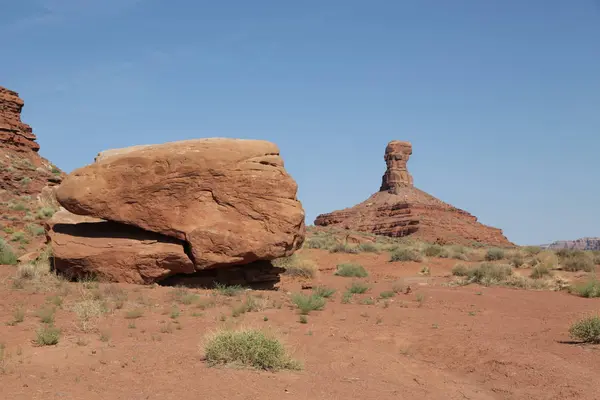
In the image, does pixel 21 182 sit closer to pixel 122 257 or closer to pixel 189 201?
pixel 122 257

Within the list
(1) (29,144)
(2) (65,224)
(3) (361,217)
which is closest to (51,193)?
(1) (29,144)

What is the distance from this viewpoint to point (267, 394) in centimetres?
641

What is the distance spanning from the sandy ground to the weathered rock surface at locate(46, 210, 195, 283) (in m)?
0.63

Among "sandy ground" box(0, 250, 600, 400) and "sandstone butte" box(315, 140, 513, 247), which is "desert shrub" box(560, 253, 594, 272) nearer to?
"sandy ground" box(0, 250, 600, 400)

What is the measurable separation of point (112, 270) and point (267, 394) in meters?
8.12

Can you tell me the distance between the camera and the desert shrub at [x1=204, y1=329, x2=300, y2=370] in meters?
7.46

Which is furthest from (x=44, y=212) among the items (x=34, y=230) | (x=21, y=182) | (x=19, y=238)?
(x=19, y=238)

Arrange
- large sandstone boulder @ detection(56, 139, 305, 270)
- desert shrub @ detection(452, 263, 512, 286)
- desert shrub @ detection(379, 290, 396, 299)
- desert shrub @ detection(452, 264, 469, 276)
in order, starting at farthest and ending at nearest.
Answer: desert shrub @ detection(452, 264, 469, 276), desert shrub @ detection(452, 263, 512, 286), desert shrub @ detection(379, 290, 396, 299), large sandstone boulder @ detection(56, 139, 305, 270)

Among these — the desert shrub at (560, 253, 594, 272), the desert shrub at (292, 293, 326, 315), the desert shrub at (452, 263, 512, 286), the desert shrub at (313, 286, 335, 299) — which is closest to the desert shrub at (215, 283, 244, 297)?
the desert shrub at (292, 293, 326, 315)

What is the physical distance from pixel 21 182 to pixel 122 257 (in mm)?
19131

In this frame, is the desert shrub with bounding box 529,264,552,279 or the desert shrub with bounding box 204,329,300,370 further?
the desert shrub with bounding box 529,264,552,279

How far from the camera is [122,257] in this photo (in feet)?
44.0

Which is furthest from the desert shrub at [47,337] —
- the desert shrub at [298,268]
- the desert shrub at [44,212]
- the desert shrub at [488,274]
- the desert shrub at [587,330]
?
the desert shrub at [44,212]

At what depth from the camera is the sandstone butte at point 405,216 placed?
2918 inches
